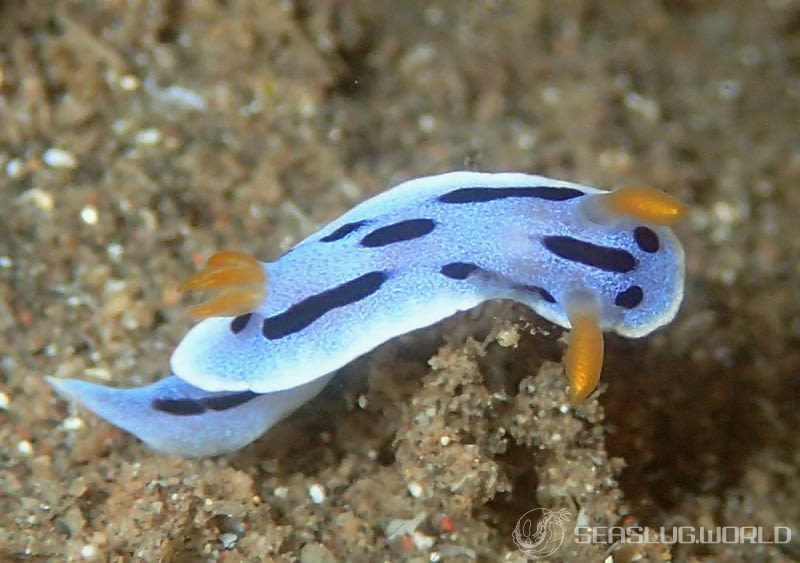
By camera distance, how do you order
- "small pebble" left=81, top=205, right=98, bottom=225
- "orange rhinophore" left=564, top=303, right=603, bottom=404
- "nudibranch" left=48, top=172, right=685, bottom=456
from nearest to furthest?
"orange rhinophore" left=564, top=303, right=603, bottom=404 → "nudibranch" left=48, top=172, right=685, bottom=456 → "small pebble" left=81, top=205, right=98, bottom=225

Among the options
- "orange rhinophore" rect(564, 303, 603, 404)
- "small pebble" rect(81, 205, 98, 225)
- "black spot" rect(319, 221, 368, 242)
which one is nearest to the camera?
"orange rhinophore" rect(564, 303, 603, 404)

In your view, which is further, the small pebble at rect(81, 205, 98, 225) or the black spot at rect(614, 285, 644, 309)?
the small pebble at rect(81, 205, 98, 225)

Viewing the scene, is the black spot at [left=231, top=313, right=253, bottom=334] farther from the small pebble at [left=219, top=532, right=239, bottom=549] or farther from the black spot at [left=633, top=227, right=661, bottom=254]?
the black spot at [left=633, top=227, right=661, bottom=254]

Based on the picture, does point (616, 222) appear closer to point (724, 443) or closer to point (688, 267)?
point (724, 443)

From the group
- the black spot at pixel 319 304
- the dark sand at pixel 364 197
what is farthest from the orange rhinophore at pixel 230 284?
the dark sand at pixel 364 197

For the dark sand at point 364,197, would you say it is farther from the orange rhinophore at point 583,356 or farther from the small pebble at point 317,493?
the orange rhinophore at point 583,356

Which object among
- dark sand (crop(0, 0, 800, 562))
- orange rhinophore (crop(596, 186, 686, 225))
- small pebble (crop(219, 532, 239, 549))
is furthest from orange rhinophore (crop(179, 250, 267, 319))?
orange rhinophore (crop(596, 186, 686, 225))

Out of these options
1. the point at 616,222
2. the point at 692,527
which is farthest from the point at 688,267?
the point at 616,222

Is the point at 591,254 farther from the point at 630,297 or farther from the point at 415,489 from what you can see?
the point at 415,489
